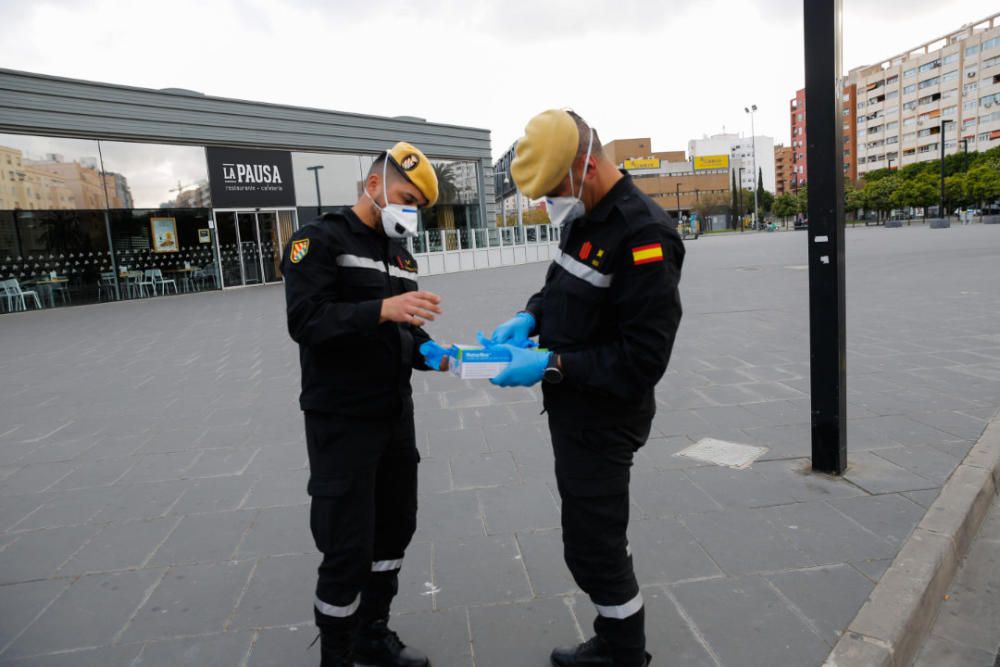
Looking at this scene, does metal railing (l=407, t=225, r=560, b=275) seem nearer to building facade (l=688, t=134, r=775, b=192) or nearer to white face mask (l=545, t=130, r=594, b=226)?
white face mask (l=545, t=130, r=594, b=226)

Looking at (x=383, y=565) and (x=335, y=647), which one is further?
(x=383, y=565)

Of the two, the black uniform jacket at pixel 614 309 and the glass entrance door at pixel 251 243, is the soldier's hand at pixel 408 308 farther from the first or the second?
the glass entrance door at pixel 251 243

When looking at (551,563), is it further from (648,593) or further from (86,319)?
(86,319)

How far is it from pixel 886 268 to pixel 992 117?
8812 cm

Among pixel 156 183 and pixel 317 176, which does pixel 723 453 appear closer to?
pixel 156 183

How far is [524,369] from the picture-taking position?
1.92 m

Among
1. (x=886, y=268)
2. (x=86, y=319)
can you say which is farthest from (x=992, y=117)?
(x=86, y=319)

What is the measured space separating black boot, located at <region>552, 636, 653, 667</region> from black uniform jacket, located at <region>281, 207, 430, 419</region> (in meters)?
1.03

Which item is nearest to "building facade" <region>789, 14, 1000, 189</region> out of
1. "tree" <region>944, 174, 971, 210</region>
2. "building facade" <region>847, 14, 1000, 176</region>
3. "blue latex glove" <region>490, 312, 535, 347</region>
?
"building facade" <region>847, 14, 1000, 176</region>

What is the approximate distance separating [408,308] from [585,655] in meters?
1.37

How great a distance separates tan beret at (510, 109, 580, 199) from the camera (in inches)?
73.3

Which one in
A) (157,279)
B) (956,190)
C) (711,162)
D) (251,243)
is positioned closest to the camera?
(157,279)

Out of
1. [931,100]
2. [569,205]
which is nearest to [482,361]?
[569,205]

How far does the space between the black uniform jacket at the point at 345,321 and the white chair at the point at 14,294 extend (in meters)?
18.4
